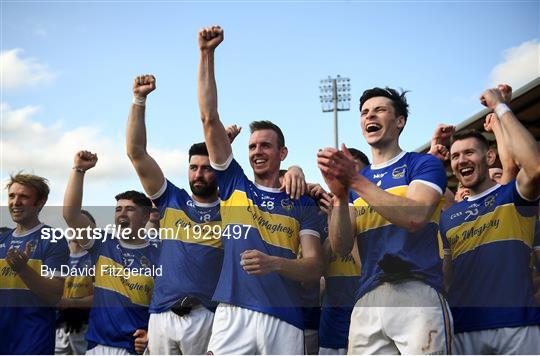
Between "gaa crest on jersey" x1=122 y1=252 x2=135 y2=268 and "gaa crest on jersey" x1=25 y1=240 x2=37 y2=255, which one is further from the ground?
"gaa crest on jersey" x1=25 y1=240 x2=37 y2=255

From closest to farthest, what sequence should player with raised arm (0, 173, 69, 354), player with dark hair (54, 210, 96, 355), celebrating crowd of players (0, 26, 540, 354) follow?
celebrating crowd of players (0, 26, 540, 354) < player with raised arm (0, 173, 69, 354) < player with dark hair (54, 210, 96, 355)

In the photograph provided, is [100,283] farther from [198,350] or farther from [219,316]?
[219,316]

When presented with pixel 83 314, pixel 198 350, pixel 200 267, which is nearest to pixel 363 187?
pixel 200 267

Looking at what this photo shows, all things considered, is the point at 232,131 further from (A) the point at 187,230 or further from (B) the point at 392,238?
(B) the point at 392,238

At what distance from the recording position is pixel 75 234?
6.69 meters

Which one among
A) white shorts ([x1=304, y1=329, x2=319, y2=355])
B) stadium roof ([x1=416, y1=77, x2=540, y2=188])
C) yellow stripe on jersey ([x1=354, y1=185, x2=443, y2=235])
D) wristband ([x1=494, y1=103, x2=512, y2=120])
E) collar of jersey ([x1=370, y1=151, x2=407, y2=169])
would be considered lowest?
white shorts ([x1=304, y1=329, x2=319, y2=355])

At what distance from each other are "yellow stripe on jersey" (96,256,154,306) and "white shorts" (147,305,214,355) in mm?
803

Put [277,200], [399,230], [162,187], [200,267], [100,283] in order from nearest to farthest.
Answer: [399,230] → [277,200] → [200,267] → [162,187] → [100,283]

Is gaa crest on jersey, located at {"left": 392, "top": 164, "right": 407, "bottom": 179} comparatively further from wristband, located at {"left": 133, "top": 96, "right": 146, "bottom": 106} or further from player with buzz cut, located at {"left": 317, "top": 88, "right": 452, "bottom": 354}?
wristband, located at {"left": 133, "top": 96, "right": 146, "bottom": 106}

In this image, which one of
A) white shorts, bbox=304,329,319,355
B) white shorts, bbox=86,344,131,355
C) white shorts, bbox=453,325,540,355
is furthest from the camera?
white shorts, bbox=86,344,131,355

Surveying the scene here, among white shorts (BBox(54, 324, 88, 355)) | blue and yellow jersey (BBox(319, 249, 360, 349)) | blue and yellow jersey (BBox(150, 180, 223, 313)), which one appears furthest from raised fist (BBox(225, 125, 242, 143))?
white shorts (BBox(54, 324, 88, 355))

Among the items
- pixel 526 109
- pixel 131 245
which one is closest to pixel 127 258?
pixel 131 245

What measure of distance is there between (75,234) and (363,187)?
394 centimetres

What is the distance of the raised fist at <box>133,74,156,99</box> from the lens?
220 inches
